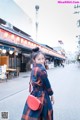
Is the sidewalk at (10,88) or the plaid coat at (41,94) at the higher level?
the plaid coat at (41,94)

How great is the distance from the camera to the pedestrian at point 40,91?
404 centimetres

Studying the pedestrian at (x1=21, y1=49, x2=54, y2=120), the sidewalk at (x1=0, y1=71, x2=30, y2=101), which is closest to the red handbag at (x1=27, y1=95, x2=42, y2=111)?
the pedestrian at (x1=21, y1=49, x2=54, y2=120)

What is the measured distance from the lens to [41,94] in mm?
4082

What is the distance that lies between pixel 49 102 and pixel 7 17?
40.7 m

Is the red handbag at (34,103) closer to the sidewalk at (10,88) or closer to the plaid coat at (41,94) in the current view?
the plaid coat at (41,94)

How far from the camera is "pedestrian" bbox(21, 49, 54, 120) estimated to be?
159 inches

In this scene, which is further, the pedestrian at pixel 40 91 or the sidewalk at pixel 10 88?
the sidewalk at pixel 10 88

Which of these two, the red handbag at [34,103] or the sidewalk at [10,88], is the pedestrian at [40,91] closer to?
the red handbag at [34,103]

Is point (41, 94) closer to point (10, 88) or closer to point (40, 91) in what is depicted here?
point (40, 91)

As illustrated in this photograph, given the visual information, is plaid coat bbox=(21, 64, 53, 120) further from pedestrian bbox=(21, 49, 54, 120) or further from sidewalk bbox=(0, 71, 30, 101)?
sidewalk bbox=(0, 71, 30, 101)

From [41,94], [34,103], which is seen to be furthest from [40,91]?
[34,103]

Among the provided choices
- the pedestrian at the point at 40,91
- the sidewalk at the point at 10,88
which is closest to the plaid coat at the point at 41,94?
the pedestrian at the point at 40,91

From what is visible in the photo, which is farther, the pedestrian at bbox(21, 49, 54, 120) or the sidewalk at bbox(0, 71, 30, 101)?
the sidewalk at bbox(0, 71, 30, 101)

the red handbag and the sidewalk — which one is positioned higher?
the red handbag
